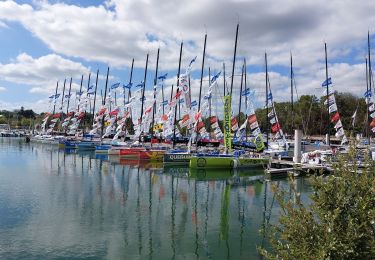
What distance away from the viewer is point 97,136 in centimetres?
8862

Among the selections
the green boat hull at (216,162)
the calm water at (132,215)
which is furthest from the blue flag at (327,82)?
the calm water at (132,215)

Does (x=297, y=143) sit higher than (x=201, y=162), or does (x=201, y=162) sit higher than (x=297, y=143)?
(x=297, y=143)

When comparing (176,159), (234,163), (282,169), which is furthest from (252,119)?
(282,169)

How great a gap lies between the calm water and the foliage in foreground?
8.65ft

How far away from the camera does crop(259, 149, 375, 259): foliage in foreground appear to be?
267 inches

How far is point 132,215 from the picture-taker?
73.5 ft

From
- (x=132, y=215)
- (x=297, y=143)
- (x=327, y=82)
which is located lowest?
(x=132, y=215)

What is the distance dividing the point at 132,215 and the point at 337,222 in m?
16.8

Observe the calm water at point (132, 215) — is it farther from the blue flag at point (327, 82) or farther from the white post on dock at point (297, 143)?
the blue flag at point (327, 82)

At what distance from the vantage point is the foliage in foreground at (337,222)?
6.77m

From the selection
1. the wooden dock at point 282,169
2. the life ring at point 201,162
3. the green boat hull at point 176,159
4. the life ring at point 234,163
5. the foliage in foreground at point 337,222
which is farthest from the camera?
A: the green boat hull at point 176,159

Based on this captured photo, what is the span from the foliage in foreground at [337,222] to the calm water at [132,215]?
264cm

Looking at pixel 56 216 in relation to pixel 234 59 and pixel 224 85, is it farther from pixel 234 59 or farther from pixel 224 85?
pixel 224 85

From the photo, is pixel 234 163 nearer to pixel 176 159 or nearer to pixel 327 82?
pixel 176 159
